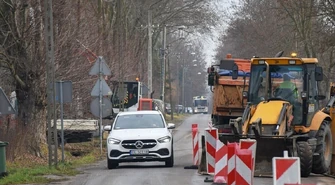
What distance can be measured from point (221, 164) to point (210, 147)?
144cm

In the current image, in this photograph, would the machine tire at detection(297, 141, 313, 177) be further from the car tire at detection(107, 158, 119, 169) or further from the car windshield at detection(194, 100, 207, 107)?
the car windshield at detection(194, 100, 207, 107)

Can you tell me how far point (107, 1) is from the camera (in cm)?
4809

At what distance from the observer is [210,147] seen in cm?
1712

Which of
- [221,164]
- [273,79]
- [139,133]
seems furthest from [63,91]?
[221,164]

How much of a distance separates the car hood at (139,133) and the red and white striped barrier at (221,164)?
18.2 ft

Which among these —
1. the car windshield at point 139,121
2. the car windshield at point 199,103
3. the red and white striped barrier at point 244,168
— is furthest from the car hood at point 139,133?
the car windshield at point 199,103

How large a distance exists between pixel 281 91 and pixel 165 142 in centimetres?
374

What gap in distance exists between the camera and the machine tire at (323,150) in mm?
18328

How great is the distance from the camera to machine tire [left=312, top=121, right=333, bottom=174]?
18328 millimetres

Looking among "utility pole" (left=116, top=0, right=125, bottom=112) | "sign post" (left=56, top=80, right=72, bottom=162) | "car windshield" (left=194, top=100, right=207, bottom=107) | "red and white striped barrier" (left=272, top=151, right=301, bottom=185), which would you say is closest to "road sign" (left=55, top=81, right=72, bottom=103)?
"sign post" (left=56, top=80, right=72, bottom=162)

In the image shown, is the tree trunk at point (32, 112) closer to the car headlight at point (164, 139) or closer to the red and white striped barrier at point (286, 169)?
the car headlight at point (164, 139)

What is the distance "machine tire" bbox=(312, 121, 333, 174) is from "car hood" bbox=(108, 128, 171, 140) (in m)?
4.50

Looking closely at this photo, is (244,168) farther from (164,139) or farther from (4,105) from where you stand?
(164,139)

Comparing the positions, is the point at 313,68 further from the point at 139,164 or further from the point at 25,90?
the point at 25,90
